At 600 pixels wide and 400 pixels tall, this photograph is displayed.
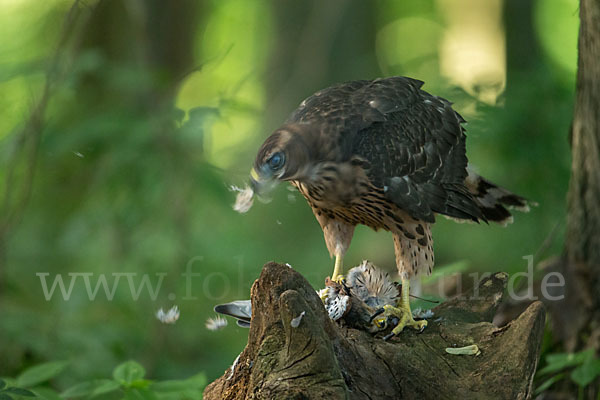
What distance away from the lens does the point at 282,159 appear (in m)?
3.04

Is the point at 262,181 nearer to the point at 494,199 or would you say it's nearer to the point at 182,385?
the point at 182,385

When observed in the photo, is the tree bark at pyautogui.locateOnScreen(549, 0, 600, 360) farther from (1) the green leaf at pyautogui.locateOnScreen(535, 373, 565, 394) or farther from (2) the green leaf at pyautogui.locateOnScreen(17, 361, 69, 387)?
(2) the green leaf at pyautogui.locateOnScreen(17, 361, 69, 387)

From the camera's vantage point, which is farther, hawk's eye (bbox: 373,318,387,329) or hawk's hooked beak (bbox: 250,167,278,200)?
→ hawk's eye (bbox: 373,318,387,329)

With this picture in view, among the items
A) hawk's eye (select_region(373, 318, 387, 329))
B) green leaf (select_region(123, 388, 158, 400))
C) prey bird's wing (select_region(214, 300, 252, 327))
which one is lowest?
green leaf (select_region(123, 388, 158, 400))

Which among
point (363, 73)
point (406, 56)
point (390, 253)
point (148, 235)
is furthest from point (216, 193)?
point (406, 56)

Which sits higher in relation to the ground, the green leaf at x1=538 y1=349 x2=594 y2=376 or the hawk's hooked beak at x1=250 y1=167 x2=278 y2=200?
the hawk's hooked beak at x1=250 y1=167 x2=278 y2=200

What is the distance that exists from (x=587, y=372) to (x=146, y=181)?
3223 millimetres

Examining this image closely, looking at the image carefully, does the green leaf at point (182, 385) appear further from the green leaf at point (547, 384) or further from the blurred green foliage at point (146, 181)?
the green leaf at point (547, 384)

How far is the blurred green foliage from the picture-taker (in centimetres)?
482

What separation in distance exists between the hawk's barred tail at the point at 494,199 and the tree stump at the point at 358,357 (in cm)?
117

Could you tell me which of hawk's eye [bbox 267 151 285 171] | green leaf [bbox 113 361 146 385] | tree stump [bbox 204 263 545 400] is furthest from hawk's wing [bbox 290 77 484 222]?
green leaf [bbox 113 361 146 385]

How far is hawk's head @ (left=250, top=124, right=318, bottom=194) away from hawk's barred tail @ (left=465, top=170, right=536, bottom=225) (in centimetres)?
164

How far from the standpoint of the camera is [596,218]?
4.10 m

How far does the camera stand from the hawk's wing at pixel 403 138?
11.4 ft
